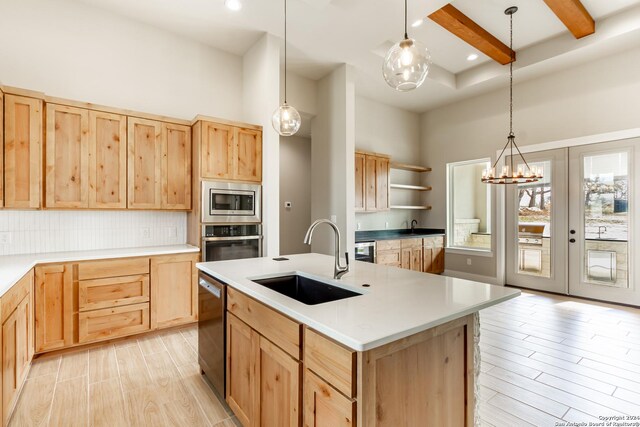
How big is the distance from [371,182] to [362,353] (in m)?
4.78

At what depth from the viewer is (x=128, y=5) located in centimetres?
338

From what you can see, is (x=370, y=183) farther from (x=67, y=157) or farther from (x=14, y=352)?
(x=14, y=352)

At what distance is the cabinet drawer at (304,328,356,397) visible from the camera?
1039 mm

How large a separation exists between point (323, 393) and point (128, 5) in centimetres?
428

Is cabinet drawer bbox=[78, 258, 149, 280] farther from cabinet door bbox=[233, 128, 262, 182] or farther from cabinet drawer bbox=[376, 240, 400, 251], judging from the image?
cabinet drawer bbox=[376, 240, 400, 251]

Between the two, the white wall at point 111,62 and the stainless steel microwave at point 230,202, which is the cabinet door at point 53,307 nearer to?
the stainless steel microwave at point 230,202

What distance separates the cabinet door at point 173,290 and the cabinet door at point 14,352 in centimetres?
97

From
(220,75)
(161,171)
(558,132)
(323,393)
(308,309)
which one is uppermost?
(220,75)

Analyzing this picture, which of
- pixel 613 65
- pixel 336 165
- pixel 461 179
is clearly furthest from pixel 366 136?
pixel 613 65

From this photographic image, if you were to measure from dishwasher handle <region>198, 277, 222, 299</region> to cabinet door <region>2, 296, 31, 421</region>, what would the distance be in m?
1.10

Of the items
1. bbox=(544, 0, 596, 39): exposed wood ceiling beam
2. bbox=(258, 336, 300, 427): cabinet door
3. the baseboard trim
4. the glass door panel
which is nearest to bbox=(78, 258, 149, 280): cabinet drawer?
bbox=(258, 336, 300, 427): cabinet door

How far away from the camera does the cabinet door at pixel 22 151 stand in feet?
8.72

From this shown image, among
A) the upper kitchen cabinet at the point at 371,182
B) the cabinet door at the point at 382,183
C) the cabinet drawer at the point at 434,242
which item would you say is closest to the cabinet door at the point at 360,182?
the upper kitchen cabinet at the point at 371,182

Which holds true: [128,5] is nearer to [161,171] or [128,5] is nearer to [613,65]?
[161,171]
